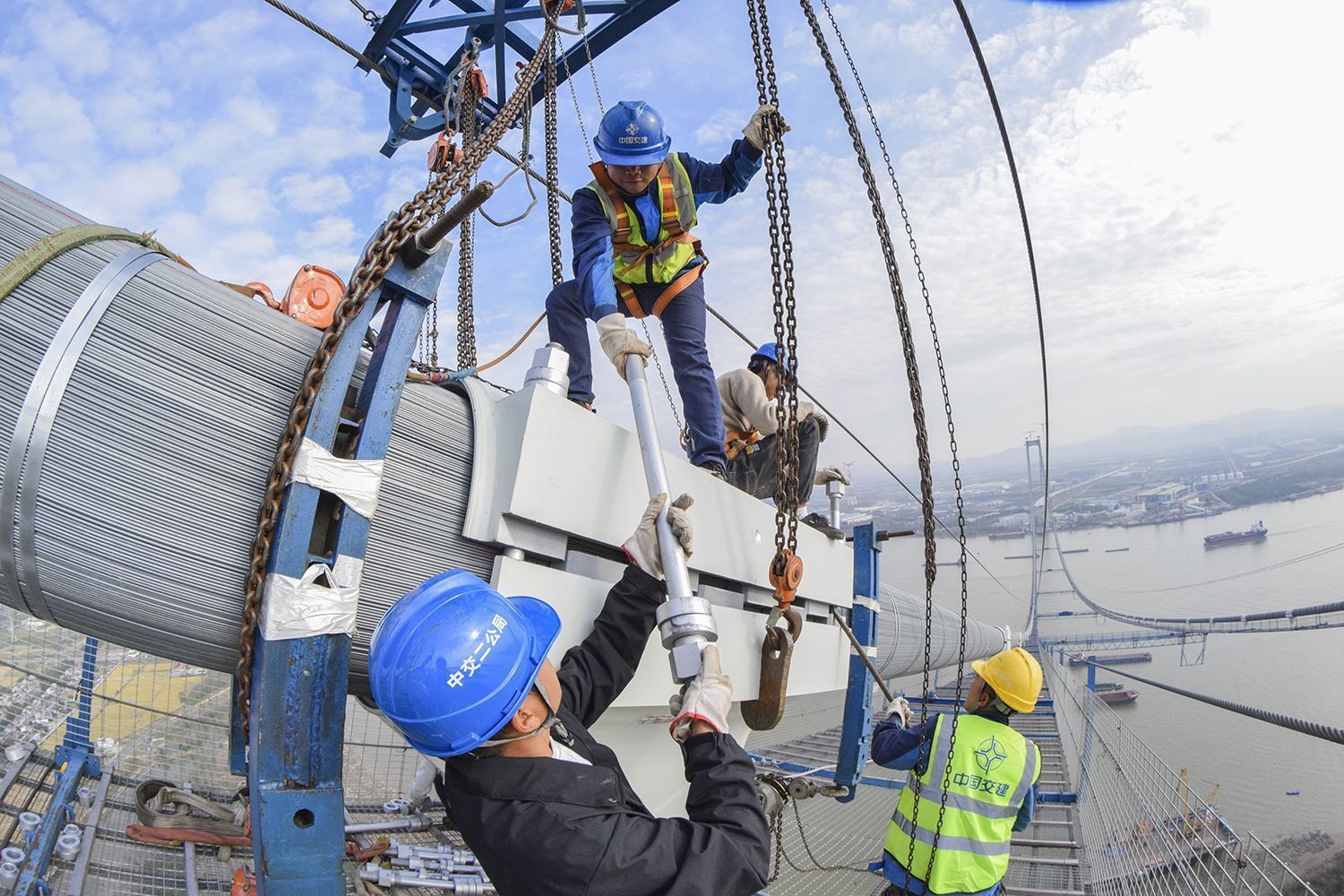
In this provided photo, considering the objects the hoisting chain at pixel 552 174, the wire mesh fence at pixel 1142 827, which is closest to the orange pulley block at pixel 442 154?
the hoisting chain at pixel 552 174

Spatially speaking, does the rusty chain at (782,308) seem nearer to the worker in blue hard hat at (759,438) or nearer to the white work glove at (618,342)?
the white work glove at (618,342)

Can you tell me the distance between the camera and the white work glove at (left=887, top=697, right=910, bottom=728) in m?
3.44

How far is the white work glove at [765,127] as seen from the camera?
2.26 metres

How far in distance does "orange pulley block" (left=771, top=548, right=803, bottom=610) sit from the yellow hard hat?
58.8 inches

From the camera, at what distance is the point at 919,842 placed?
3.17m

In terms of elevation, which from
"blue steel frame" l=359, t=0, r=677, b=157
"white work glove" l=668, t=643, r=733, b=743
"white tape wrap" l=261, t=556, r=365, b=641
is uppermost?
"blue steel frame" l=359, t=0, r=677, b=157

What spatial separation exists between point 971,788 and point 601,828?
2.37 m

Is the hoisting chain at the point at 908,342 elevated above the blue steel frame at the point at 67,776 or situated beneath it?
elevated above

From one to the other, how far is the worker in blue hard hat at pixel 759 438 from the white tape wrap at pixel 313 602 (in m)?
2.61

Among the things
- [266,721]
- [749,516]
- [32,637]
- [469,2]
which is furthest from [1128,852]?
[469,2]

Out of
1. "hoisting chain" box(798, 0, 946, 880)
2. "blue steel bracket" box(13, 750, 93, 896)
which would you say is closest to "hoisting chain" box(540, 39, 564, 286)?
"hoisting chain" box(798, 0, 946, 880)

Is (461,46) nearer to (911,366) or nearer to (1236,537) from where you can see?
(911,366)

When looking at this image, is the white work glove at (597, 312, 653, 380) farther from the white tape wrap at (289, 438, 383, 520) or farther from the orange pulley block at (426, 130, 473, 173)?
the orange pulley block at (426, 130, 473, 173)

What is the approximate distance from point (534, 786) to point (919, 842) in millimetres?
2559
